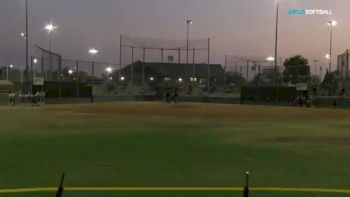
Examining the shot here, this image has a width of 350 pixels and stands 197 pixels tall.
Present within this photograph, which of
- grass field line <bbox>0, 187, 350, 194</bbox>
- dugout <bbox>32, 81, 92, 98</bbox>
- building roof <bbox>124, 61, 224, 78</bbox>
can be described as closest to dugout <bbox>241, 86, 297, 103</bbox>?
building roof <bbox>124, 61, 224, 78</bbox>

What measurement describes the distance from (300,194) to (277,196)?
45cm

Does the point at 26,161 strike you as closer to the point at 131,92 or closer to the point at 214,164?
the point at 214,164

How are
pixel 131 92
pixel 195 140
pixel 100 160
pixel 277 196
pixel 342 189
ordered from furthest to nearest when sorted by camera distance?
pixel 131 92, pixel 195 140, pixel 100 160, pixel 342 189, pixel 277 196

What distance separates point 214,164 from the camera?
1098 centimetres

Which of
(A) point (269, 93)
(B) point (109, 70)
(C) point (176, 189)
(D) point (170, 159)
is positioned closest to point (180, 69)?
(B) point (109, 70)

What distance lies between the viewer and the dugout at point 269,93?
5322cm

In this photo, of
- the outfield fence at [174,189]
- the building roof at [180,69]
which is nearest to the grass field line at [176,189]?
the outfield fence at [174,189]

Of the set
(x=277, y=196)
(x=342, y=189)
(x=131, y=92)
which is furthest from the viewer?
(x=131, y=92)

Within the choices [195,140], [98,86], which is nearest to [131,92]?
[98,86]

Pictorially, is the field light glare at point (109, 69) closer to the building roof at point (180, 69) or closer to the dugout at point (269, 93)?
the building roof at point (180, 69)

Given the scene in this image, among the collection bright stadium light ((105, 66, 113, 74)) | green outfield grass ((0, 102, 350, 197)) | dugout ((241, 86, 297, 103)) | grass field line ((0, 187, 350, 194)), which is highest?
bright stadium light ((105, 66, 113, 74))

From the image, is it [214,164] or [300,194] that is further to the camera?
[214,164]

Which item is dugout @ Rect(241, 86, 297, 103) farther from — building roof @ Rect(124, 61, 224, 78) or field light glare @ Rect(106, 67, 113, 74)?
field light glare @ Rect(106, 67, 113, 74)

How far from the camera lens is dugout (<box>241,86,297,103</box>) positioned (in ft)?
175
